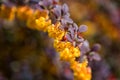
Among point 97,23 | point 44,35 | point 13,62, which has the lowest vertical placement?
point 13,62

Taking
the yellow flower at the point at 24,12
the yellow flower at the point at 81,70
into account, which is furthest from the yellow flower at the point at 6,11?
the yellow flower at the point at 81,70

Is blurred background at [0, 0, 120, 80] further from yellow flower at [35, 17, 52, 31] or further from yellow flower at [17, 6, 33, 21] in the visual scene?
yellow flower at [35, 17, 52, 31]

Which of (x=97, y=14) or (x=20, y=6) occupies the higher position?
(x=97, y=14)

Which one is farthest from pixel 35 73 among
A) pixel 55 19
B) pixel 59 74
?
pixel 55 19

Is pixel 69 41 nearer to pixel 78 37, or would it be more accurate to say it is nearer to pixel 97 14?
pixel 78 37

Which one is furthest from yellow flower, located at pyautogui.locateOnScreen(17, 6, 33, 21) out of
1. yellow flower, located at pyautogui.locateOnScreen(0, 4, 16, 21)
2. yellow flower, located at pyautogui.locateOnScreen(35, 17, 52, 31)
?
yellow flower, located at pyautogui.locateOnScreen(35, 17, 52, 31)

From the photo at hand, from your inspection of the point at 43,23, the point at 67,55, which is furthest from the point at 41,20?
the point at 67,55

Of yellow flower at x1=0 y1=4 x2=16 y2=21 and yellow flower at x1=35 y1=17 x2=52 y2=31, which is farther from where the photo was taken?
yellow flower at x1=0 y1=4 x2=16 y2=21

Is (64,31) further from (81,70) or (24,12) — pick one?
(24,12)

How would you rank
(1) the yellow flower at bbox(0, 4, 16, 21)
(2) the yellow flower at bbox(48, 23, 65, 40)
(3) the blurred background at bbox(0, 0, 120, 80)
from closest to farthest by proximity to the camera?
(2) the yellow flower at bbox(48, 23, 65, 40), (1) the yellow flower at bbox(0, 4, 16, 21), (3) the blurred background at bbox(0, 0, 120, 80)

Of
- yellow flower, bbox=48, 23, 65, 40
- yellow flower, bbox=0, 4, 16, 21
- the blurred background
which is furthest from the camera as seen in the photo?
the blurred background

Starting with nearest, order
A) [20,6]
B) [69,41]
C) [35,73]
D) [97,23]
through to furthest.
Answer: [69,41]
[20,6]
[35,73]
[97,23]
